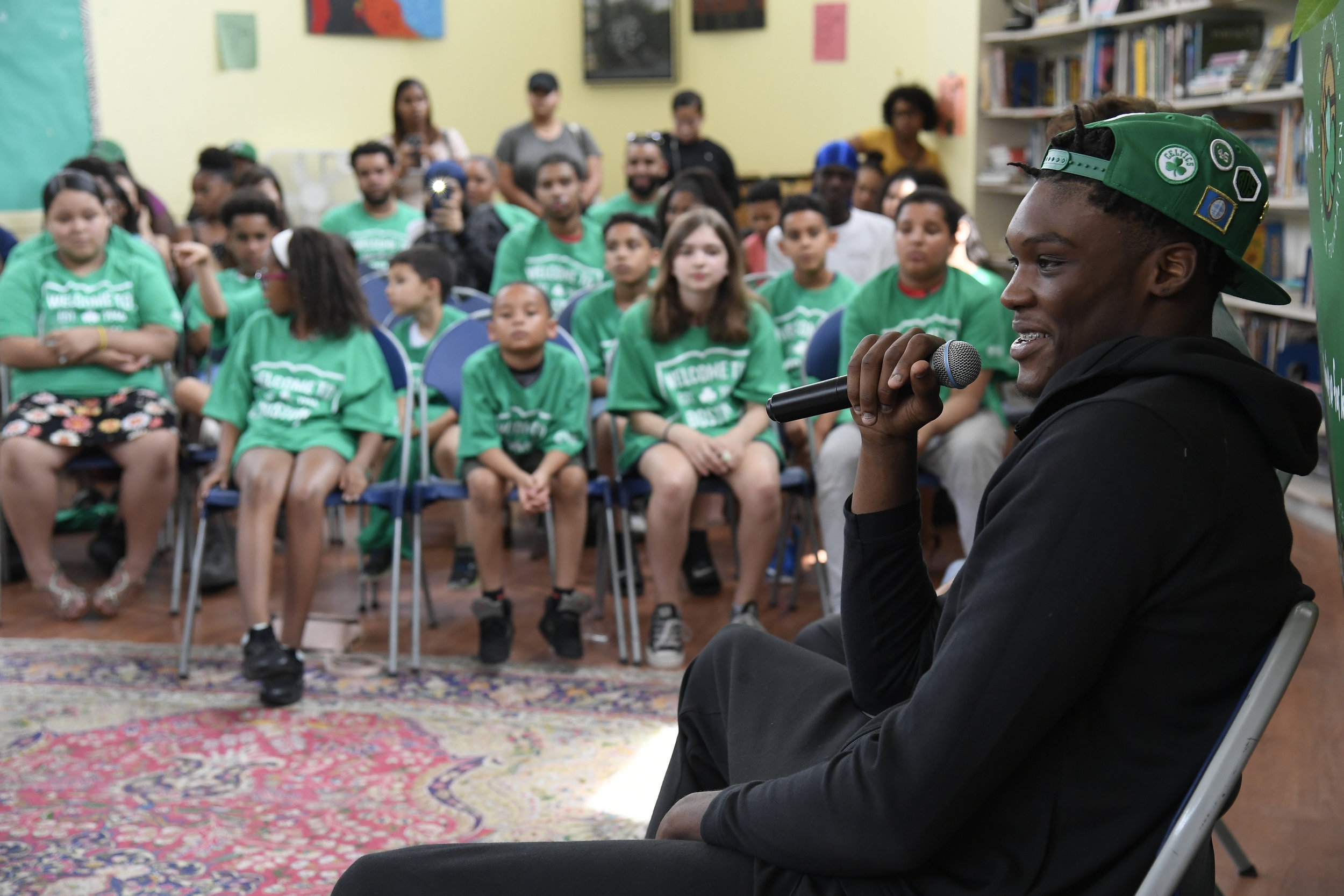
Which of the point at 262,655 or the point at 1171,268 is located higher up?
the point at 1171,268

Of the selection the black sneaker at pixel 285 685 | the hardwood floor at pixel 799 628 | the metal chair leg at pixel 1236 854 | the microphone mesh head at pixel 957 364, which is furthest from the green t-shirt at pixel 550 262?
the microphone mesh head at pixel 957 364

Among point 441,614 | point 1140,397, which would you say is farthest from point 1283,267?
point 1140,397

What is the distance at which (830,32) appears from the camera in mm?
7543

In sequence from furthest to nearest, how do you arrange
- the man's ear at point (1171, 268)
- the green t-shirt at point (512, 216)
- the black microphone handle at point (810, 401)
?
the green t-shirt at point (512, 216)
the black microphone handle at point (810, 401)
the man's ear at point (1171, 268)

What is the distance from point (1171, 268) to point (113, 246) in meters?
3.64

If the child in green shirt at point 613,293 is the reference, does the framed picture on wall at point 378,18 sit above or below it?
above

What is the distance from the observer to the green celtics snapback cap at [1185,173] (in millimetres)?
934

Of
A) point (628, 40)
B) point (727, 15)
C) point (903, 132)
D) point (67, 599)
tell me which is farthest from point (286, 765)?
point (727, 15)

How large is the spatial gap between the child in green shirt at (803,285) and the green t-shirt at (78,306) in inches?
76.8

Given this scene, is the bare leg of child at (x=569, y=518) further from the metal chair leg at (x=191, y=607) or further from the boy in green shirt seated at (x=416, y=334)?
the metal chair leg at (x=191, y=607)

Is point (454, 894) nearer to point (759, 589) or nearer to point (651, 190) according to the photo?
point (759, 589)

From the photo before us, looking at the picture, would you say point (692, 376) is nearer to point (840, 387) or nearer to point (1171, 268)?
point (840, 387)

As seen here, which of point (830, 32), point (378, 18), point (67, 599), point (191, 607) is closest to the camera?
point (191, 607)

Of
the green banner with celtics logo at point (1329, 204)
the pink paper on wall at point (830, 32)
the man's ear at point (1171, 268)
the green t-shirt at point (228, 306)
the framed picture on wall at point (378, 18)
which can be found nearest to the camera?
the man's ear at point (1171, 268)
